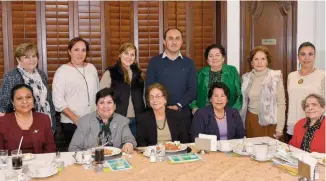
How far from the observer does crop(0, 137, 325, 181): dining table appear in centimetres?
200

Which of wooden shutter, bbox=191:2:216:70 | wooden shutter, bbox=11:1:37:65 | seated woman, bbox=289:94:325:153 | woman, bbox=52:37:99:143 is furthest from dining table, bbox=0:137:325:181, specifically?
wooden shutter, bbox=191:2:216:70

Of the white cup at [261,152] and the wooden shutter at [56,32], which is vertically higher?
the wooden shutter at [56,32]

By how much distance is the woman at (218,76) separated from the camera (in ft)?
11.4

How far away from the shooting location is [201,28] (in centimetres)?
442

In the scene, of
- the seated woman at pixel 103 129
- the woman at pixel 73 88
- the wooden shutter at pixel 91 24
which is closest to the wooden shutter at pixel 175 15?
the wooden shutter at pixel 91 24

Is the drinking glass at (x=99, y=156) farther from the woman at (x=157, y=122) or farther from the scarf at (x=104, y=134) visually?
the woman at (x=157, y=122)

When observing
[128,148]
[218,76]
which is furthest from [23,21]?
[128,148]

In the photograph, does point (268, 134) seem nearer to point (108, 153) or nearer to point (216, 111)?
point (216, 111)

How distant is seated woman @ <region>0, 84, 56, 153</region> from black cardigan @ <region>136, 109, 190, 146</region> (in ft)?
2.24

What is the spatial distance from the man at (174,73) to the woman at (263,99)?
52 centimetres

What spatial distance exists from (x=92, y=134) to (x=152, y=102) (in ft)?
1.84

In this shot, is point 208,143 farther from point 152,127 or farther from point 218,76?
point 218,76

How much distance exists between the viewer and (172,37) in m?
3.43

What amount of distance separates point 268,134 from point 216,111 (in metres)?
0.75
